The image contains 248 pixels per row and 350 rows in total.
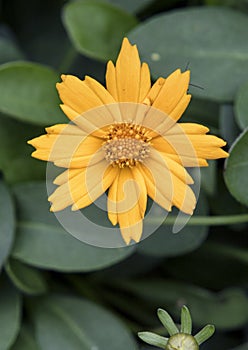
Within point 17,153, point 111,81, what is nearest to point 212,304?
point 17,153

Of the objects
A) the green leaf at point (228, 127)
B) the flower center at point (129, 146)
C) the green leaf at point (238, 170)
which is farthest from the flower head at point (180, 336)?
the green leaf at point (228, 127)

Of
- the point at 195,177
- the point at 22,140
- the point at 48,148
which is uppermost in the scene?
the point at 48,148

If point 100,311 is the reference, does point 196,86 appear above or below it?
above

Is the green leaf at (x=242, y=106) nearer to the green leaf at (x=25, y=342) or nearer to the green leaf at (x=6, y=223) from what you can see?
the green leaf at (x=6, y=223)

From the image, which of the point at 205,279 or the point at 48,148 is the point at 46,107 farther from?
the point at 205,279

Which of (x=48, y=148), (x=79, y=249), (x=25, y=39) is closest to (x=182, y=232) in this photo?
(x=79, y=249)

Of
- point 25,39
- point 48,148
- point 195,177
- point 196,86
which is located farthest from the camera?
point 25,39
